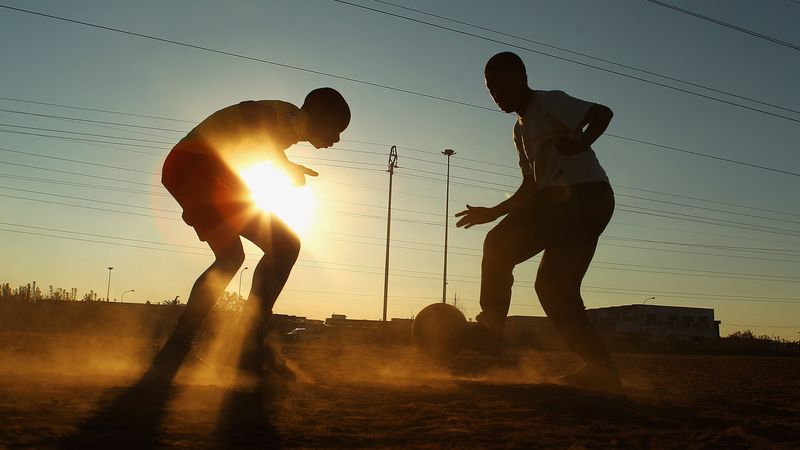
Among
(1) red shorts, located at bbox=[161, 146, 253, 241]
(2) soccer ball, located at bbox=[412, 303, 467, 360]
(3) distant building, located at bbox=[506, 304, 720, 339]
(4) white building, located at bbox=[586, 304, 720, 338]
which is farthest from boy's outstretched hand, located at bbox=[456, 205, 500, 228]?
(4) white building, located at bbox=[586, 304, 720, 338]

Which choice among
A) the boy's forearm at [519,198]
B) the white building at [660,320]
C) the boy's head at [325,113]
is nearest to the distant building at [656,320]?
the white building at [660,320]

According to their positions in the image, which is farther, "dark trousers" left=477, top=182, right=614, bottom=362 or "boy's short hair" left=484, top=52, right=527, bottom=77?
"boy's short hair" left=484, top=52, right=527, bottom=77

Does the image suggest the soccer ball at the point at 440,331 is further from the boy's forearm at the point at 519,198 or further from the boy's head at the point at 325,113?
the boy's head at the point at 325,113

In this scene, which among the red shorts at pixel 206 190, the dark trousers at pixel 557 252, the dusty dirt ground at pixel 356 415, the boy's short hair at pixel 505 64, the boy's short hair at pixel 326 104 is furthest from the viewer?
the boy's short hair at pixel 505 64

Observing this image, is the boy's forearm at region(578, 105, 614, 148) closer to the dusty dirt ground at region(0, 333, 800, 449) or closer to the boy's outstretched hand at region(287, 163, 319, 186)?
the dusty dirt ground at region(0, 333, 800, 449)

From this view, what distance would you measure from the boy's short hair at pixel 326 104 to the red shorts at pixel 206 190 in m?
0.69

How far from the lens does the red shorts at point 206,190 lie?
13.0 ft

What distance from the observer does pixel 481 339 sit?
4.49m

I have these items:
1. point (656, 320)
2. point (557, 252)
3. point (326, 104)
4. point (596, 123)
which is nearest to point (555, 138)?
point (596, 123)

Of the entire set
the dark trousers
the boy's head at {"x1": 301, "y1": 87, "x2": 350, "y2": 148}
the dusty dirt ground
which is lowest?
the dusty dirt ground

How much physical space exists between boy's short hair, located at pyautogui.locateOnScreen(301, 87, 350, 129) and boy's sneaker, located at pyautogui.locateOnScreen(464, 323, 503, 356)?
1678mm

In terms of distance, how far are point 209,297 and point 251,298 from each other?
25 cm

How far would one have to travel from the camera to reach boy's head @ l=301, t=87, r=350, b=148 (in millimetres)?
4238

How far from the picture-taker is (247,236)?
4.11 m
